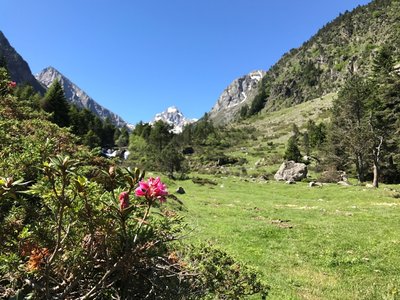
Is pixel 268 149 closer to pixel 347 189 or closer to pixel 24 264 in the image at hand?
pixel 347 189

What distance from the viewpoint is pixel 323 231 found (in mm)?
18531

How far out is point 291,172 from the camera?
55594 mm

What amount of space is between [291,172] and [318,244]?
40.7 meters

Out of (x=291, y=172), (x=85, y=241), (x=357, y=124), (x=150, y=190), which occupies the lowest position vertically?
(x=85, y=241)

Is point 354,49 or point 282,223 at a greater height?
point 354,49

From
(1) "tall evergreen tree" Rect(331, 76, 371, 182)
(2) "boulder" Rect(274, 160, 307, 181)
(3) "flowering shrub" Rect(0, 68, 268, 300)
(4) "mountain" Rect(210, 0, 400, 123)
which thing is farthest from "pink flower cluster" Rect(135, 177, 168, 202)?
(4) "mountain" Rect(210, 0, 400, 123)

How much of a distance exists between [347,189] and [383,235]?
68.8ft

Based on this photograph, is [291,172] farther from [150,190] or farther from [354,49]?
[354,49]

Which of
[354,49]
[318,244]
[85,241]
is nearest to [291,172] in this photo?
[318,244]

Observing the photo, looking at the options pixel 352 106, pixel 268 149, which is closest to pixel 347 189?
pixel 352 106

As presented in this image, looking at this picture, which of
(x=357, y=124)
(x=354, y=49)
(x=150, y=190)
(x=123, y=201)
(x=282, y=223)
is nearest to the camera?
(x=123, y=201)

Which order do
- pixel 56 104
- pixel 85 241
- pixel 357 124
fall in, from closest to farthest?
pixel 85 241, pixel 357 124, pixel 56 104

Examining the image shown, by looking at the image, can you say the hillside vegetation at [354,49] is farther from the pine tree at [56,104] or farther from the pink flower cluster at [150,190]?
the pink flower cluster at [150,190]

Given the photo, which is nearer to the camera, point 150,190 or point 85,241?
point 150,190
